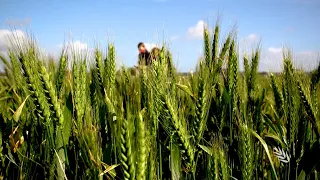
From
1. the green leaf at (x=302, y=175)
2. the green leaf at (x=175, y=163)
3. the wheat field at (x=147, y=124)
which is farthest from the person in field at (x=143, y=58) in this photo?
Answer: the green leaf at (x=302, y=175)

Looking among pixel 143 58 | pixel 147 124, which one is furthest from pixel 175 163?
pixel 143 58

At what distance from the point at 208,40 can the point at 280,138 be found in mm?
748

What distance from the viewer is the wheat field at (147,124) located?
116 centimetres

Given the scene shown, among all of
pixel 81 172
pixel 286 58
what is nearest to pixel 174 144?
pixel 81 172

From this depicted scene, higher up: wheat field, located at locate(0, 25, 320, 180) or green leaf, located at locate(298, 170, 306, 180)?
wheat field, located at locate(0, 25, 320, 180)

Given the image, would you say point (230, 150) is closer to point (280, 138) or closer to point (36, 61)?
point (280, 138)

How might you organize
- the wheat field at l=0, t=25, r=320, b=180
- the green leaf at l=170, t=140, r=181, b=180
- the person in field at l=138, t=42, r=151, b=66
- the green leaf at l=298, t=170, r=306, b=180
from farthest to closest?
1. the person in field at l=138, t=42, r=151, b=66
2. the green leaf at l=298, t=170, r=306, b=180
3. the green leaf at l=170, t=140, r=181, b=180
4. the wheat field at l=0, t=25, r=320, b=180

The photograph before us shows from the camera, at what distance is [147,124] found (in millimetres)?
1237

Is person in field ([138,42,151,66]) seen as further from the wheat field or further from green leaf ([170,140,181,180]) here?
green leaf ([170,140,181,180])

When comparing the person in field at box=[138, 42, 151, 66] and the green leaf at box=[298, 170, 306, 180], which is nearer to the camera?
the green leaf at box=[298, 170, 306, 180]

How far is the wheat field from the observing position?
1162 mm

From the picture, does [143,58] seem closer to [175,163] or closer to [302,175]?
→ [175,163]

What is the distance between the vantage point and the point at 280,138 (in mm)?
1887

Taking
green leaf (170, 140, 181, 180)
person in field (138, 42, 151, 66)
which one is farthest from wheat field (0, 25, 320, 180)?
person in field (138, 42, 151, 66)
